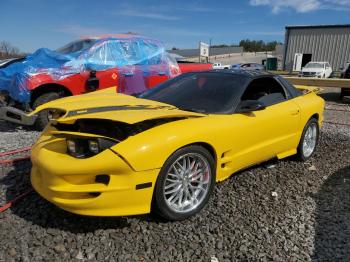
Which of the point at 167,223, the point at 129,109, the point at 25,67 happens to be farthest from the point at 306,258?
the point at 25,67

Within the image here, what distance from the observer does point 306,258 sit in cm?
278

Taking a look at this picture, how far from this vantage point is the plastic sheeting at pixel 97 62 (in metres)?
6.12

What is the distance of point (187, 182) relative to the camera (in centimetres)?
319

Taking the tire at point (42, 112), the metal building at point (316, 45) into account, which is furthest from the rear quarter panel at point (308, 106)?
the metal building at point (316, 45)

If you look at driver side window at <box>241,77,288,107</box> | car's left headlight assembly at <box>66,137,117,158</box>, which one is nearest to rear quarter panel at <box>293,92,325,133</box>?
driver side window at <box>241,77,288,107</box>

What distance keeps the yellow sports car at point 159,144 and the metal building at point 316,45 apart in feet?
91.3

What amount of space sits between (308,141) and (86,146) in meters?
3.47

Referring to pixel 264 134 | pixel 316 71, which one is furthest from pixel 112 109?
pixel 316 71

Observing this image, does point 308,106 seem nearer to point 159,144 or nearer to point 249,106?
point 249,106

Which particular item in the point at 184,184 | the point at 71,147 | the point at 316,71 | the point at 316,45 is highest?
the point at 316,45

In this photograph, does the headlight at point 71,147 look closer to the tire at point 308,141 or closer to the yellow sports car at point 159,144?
the yellow sports car at point 159,144

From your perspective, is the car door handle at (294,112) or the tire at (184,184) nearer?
the tire at (184,184)

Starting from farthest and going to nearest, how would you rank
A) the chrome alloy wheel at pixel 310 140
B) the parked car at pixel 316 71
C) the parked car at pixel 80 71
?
1. the parked car at pixel 316 71
2. the parked car at pixel 80 71
3. the chrome alloy wheel at pixel 310 140

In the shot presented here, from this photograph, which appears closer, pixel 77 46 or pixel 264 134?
pixel 264 134
